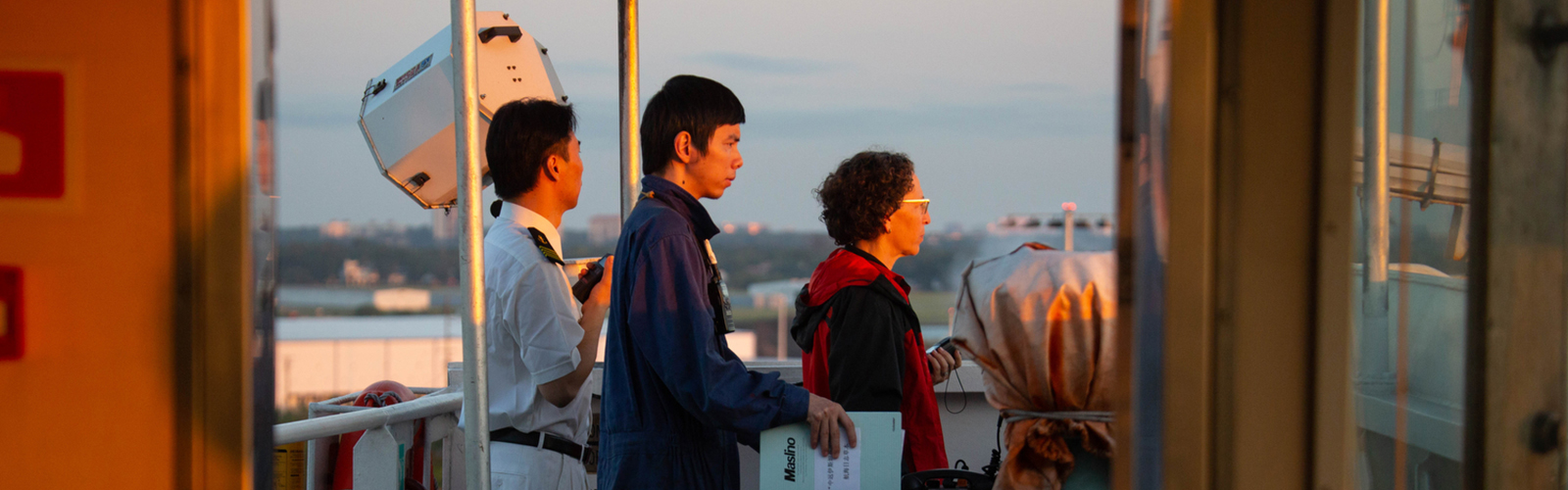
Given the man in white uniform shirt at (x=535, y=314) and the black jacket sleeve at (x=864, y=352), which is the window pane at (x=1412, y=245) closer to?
Result: the black jacket sleeve at (x=864, y=352)

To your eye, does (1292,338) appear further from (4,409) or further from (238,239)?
(4,409)

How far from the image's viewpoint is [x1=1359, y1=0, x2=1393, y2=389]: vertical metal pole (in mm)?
1340

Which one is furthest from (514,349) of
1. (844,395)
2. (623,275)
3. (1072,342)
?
(1072,342)

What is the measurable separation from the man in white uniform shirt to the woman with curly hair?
627 millimetres

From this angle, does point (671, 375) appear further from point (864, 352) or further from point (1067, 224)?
point (1067, 224)

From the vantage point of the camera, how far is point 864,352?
2.67 m

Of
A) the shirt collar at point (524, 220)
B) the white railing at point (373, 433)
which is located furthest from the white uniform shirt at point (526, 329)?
the white railing at point (373, 433)

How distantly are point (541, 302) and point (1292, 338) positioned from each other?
66.8 inches

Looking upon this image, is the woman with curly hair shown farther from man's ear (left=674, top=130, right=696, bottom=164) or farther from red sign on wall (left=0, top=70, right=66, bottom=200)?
red sign on wall (left=0, top=70, right=66, bottom=200)

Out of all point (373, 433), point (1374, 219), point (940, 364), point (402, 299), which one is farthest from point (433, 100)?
point (402, 299)

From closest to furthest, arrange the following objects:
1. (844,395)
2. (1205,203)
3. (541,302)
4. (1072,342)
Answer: (1205,203)
(1072,342)
(541,302)
(844,395)

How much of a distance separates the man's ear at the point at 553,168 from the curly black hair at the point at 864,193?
34.4 inches

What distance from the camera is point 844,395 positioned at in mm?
2660

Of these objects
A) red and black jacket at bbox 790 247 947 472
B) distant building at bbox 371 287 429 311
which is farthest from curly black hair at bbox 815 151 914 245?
distant building at bbox 371 287 429 311
